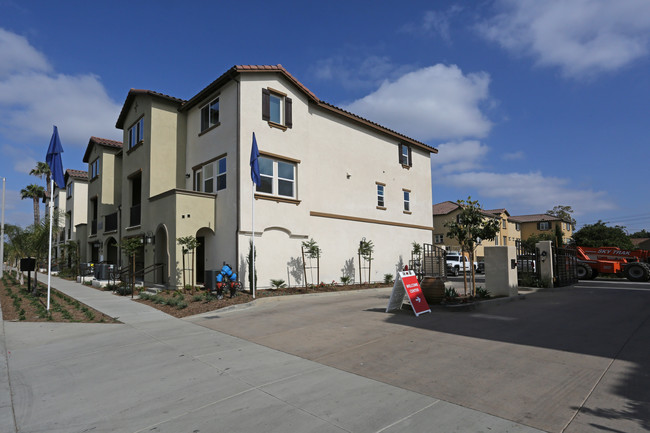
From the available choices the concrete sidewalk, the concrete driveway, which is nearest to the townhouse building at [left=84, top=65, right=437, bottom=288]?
the concrete driveway

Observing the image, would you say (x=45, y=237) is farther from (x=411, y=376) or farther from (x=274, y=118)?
(x=411, y=376)

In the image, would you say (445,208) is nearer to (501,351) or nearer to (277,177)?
(277,177)

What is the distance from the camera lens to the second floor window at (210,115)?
59.8 ft

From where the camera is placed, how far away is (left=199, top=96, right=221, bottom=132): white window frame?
1808cm

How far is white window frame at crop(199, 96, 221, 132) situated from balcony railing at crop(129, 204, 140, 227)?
5778mm

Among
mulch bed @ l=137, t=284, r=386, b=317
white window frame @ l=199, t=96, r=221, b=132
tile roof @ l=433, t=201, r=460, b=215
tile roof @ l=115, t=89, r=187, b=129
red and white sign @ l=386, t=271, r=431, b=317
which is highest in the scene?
tile roof @ l=115, t=89, r=187, b=129

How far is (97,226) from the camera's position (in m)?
26.5

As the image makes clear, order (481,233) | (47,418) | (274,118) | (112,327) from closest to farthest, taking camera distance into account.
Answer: (47,418) → (112,327) → (481,233) → (274,118)

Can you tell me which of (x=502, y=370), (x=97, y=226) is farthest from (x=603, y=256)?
(x=97, y=226)

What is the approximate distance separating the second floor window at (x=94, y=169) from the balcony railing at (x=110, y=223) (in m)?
4.65

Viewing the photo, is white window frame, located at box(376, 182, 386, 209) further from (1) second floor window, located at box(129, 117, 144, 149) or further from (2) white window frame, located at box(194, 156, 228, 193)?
(1) second floor window, located at box(129, 117, 144, 149)

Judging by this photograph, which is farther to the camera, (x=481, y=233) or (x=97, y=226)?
(x=97, y=226)

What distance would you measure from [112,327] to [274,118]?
36.9ft

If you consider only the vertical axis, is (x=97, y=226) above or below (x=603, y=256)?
above
